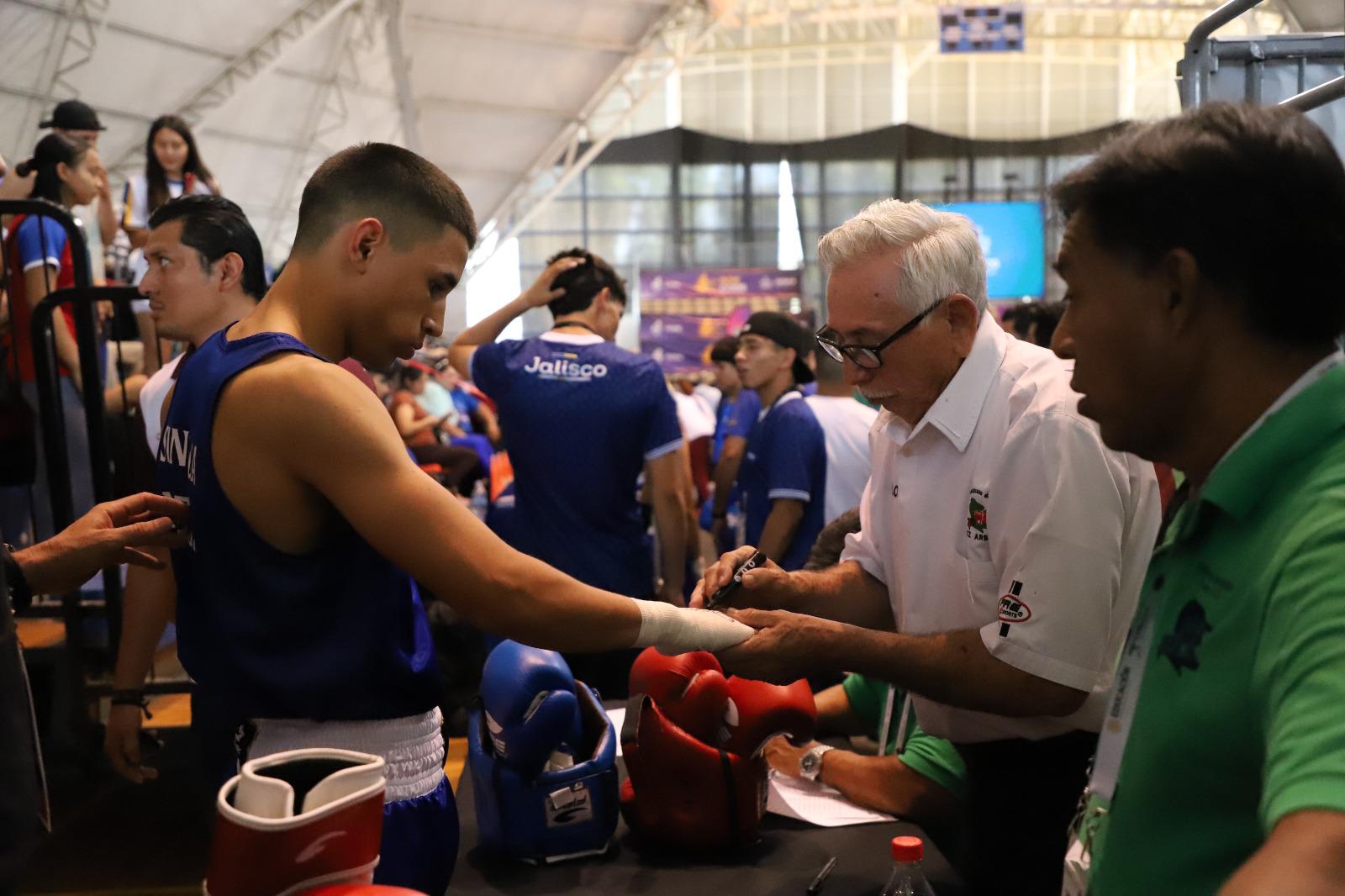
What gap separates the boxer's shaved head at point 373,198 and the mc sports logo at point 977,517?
3.32ft

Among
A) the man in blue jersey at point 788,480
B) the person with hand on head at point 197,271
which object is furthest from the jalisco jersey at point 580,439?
the person with hand on head at point 197,271

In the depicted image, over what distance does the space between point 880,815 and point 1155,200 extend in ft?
5.27

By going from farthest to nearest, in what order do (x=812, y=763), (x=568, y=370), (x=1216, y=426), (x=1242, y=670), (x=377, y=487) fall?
(x=568, y=370) → (x=812, y=763) → (x=377, y=487) → (x=1216, y=426) → (x=1242, y=670)

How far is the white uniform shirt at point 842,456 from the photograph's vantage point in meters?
4.49

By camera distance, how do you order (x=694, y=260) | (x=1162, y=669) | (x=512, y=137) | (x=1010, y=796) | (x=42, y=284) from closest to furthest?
(x=1162, y=669)
(x=1010, y=796)
(x=42, y=284)
(x=512, y=137)
(x=694, y=260)

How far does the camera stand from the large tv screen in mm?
20125

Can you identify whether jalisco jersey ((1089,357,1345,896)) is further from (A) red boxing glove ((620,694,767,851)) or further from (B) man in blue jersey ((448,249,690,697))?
(B) man in blue jersey ((448,249,690,697))

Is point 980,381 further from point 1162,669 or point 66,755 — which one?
point 66,755

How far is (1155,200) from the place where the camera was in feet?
3.52

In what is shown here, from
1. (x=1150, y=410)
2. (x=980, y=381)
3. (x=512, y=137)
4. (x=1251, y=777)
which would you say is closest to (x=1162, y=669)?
(x=1251, y=777)

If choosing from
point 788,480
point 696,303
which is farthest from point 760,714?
point 696,303

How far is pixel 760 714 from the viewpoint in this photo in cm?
229

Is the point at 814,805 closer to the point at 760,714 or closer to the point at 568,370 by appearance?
the point at 760,714

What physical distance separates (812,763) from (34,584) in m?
1.58
